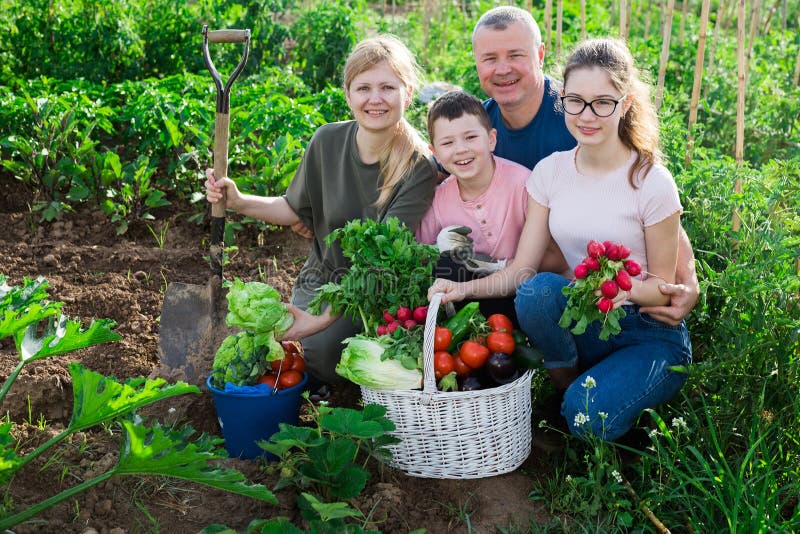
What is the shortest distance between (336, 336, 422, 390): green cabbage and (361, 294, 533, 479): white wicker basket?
0.04 meters

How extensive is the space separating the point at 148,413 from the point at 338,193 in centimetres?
112

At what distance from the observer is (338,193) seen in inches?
130

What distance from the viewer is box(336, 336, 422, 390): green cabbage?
8.44 ft

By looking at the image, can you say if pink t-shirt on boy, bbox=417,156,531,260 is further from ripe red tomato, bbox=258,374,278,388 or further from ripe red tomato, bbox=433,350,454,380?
ripe red tomato, bbox=258,374,278,388

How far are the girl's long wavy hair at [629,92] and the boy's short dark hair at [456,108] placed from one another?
1.34ft

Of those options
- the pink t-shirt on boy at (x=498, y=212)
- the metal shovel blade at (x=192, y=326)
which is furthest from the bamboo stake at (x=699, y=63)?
the metal shovel blade at (x=192, y=326)

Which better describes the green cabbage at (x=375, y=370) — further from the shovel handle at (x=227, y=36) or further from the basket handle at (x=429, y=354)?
the shovel handle at (x=227, y=36)

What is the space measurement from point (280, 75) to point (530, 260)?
3107mm

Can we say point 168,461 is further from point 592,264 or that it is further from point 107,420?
point 592,264

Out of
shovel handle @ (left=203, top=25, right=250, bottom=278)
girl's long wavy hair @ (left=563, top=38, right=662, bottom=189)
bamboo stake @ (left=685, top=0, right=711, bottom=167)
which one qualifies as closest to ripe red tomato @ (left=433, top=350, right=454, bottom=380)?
girl's long wavy hair @ (left=563, top=38, right=662, bottom=189)

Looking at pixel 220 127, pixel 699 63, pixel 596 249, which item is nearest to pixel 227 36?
pixel 220 127

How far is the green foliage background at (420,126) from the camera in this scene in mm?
2533

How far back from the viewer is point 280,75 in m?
5.45

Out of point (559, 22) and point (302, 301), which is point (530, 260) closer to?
point (302, 301)
